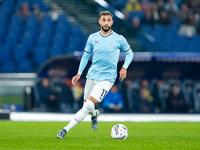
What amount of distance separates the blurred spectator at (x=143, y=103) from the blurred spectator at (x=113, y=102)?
2.80ft

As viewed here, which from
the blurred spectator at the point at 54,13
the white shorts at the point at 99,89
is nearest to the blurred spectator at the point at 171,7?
the blurred spectator at the point at 54,13

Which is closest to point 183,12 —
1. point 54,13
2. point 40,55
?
point 54,13

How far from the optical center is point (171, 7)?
25.7 meters

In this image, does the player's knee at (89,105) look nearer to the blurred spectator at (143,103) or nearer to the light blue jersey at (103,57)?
the light blue jersey at (103,57)

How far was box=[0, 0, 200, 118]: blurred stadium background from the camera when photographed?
1869cm

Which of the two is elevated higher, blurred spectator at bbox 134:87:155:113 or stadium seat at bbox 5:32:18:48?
stadium seat at bbox 5:32:18:48

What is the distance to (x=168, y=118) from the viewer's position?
18.7 metres

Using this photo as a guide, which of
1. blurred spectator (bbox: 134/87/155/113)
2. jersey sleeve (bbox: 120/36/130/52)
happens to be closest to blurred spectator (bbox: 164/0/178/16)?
blurred spectator (bbox: 134/87/155/113)

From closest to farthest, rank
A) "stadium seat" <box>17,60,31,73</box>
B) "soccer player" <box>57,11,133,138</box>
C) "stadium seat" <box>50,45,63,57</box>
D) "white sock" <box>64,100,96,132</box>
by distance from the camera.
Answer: "white sock" <box>64,100,96,132</box> < "soccer player" <box>57,11,133,138</box> < "stadium seat" <box>17,60,31,73</box> < "stadium seat" <box>50,45,63,57</box>

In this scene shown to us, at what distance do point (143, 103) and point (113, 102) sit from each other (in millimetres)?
1493

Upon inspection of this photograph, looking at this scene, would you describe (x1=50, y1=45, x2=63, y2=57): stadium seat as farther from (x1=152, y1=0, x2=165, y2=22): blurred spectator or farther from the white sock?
the white sock

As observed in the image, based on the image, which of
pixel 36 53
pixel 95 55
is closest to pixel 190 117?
pixel 36 53

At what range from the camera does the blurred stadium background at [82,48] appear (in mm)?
18688

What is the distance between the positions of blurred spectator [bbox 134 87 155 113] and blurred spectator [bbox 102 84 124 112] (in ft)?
2.80
